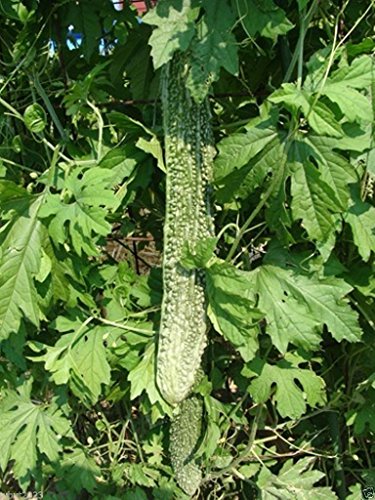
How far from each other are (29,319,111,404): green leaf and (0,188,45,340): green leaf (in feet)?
0.57

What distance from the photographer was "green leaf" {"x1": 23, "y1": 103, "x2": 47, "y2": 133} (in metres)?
1.79

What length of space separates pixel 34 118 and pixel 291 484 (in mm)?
1350

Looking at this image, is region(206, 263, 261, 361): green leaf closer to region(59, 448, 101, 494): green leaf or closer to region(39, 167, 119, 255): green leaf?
region(39, 167, 119, 255): green leaf

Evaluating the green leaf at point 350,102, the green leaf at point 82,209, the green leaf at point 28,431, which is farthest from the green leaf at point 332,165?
the green leaf at point 28,431

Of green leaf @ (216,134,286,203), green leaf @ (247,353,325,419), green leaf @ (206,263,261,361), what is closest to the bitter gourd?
green leaf @ (247,353,325,419)

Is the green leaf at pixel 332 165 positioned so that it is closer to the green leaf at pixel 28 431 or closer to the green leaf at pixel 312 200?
the green leaf at pixel 312 200

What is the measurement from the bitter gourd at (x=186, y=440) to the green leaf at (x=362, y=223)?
657mm

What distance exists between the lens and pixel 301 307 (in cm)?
169

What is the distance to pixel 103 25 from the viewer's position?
6.57 feet

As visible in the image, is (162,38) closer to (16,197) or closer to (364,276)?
(16,197)

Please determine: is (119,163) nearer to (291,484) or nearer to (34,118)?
(34,118)

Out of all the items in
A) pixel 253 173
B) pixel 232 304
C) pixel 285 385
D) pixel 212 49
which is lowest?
pixel 285 385

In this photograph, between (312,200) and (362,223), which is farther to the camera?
(362,223)

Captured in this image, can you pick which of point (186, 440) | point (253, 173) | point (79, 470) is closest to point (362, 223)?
point (253, 173)
